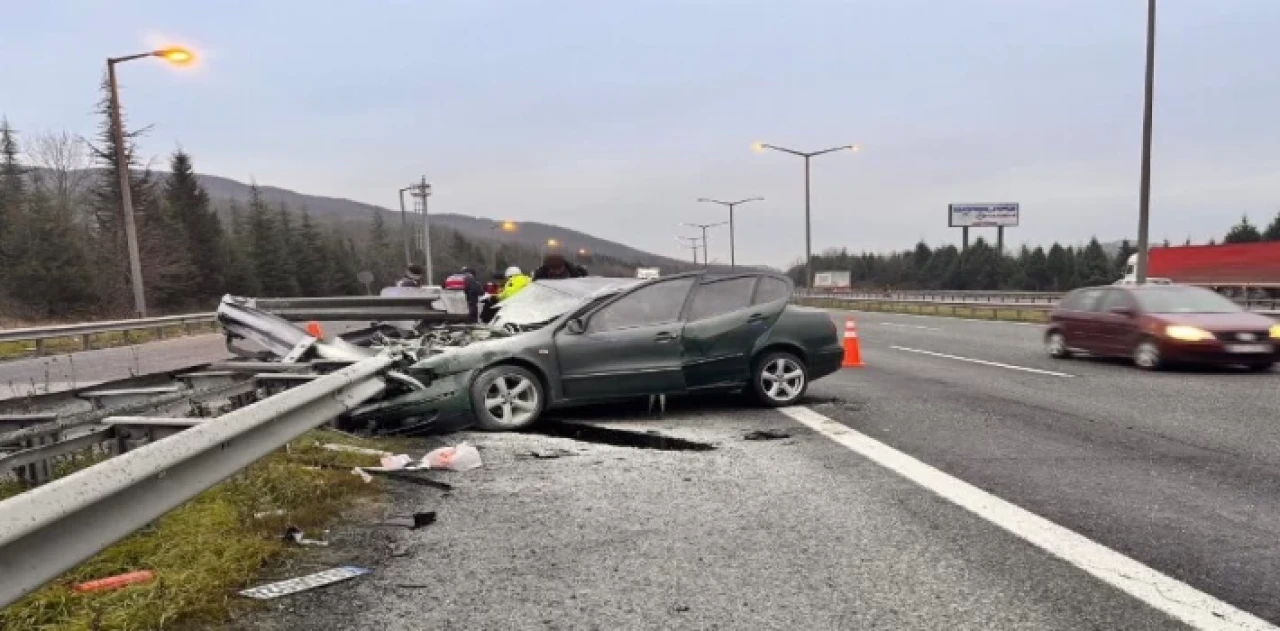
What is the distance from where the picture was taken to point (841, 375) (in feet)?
38.0

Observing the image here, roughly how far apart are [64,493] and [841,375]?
406 inches

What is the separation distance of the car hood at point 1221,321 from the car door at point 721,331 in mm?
6826

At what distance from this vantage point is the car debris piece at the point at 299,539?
3.83 metres

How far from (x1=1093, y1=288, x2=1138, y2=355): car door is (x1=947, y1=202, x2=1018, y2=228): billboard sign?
244ft

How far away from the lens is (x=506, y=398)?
723 centimetres

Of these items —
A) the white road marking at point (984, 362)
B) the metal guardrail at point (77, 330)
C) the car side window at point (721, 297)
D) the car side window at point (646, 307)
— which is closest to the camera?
the car side window at point (646, 307)

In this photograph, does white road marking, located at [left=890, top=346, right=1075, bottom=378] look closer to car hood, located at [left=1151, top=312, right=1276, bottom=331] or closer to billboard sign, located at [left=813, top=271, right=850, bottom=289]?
car hood, located at [left=1151, top=312, right=1276, bottom=331]

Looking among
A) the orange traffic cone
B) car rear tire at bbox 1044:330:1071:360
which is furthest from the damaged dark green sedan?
car rear tire at bbox 1044:330:1071:360

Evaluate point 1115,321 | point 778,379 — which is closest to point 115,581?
point 778,379

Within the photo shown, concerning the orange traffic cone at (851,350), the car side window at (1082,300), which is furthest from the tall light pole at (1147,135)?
the orange traffic cone at (851,350)

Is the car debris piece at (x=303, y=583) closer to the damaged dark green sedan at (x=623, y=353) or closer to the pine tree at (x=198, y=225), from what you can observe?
the damaged dark green sedan at (x=623, y=353)

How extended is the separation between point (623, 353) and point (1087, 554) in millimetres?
4631

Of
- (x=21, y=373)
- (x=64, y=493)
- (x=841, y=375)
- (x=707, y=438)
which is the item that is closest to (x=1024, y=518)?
(x=707, y=438)

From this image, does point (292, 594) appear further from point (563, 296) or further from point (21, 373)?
point (21, 373)
